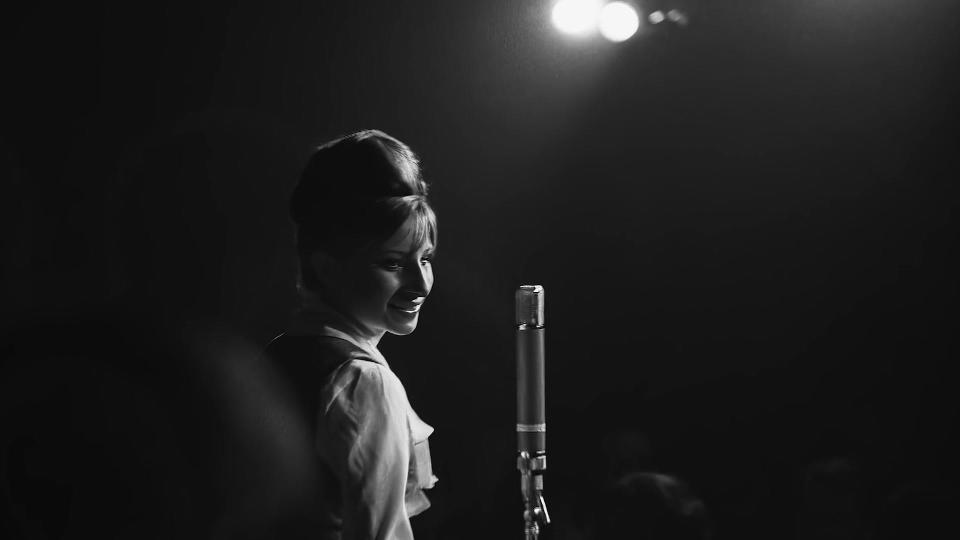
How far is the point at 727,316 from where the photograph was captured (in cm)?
169

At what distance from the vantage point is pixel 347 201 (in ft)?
4.28

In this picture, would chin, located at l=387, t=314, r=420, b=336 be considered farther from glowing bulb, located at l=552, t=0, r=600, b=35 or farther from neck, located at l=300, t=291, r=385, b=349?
glowing bulb, located at l=552, t=0, r=600, b=35

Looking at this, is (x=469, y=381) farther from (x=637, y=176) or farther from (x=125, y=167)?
(x=125, y=167)

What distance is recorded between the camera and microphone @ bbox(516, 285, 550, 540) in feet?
4.65

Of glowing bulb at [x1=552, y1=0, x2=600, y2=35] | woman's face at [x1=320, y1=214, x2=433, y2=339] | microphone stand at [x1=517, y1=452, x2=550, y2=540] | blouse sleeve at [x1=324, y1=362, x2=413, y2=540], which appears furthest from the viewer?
glowing bulb at [x1=552, y1=0, x2=600, y2=35]

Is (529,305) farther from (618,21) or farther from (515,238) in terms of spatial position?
(618,21)

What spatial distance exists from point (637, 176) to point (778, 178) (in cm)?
24

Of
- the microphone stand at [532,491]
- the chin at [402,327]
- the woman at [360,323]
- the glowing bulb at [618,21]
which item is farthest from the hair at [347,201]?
the glowing bulb at [618,21]

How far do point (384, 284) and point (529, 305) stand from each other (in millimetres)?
203

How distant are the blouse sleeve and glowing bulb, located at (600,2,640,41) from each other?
0.65m

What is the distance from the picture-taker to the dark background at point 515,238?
1.22 m

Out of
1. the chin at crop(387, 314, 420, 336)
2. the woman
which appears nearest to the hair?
the woman

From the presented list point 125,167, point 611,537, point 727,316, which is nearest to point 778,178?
point 727,316

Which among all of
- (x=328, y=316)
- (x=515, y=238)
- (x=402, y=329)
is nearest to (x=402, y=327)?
(x=402, y=329)
